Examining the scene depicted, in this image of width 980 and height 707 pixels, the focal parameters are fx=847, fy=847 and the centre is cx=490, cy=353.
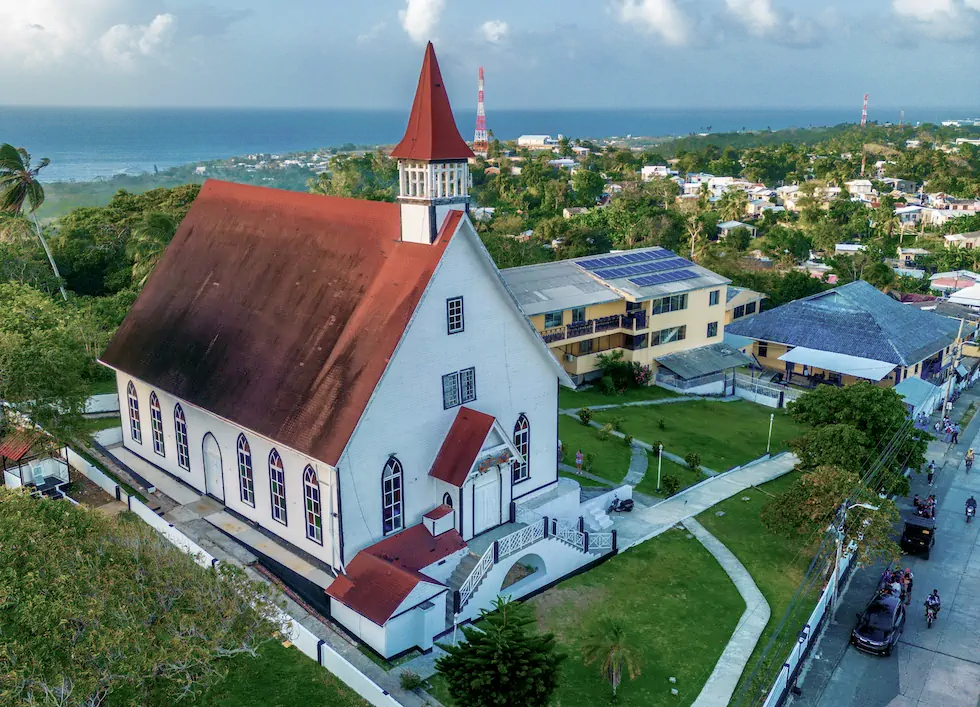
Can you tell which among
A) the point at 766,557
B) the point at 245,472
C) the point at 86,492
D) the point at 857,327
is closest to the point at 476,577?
the point at 245,472

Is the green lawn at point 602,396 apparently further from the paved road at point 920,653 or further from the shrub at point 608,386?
the paved road at point 920,653

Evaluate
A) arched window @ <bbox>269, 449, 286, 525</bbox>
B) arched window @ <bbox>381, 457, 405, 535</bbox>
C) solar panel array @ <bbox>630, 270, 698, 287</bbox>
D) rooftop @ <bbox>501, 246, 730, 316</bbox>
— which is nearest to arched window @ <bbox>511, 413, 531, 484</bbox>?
arched window @ <bbox>381, 457, 405, 535</bbox>

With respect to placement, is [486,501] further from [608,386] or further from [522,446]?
[608,386]

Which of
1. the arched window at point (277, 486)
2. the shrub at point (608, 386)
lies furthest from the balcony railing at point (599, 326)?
the arched window at point (277, 486)

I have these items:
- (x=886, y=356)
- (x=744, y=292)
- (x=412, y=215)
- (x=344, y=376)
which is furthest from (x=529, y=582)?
(x=744, y=292)

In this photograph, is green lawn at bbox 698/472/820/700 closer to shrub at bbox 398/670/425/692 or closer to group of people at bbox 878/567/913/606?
group of people at bbox 878/567/913/606
